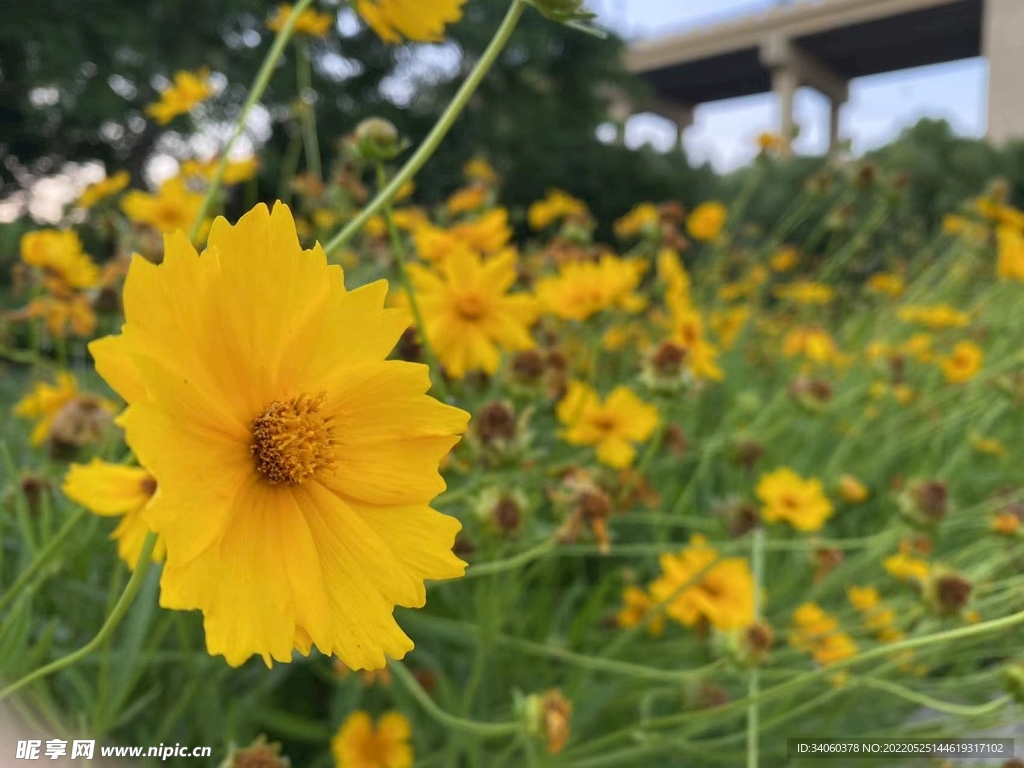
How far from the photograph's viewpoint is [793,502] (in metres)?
0.91

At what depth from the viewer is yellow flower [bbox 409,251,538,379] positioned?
28.7 inches

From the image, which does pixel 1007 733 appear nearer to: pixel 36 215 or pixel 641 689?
pixel 641 689

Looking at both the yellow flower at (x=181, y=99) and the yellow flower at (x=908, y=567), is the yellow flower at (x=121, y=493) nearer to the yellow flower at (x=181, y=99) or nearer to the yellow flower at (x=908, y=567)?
the yellow flower at (x=908, y=567)

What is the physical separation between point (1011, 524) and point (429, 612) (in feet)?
1.65

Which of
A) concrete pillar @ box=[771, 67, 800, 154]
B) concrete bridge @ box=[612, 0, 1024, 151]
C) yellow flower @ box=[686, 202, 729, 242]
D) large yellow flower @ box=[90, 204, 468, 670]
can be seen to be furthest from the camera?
concrete pillar @ box=[771, 67, 800, 154]

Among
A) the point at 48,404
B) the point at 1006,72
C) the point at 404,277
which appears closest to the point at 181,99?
the point at 48,404

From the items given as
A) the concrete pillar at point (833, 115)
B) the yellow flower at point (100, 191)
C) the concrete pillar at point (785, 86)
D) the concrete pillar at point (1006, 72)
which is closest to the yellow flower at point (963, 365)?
the yellow flower at point (100, 191)

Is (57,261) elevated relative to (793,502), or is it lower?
elevated

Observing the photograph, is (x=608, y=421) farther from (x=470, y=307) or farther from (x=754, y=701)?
(x=754, y=701)

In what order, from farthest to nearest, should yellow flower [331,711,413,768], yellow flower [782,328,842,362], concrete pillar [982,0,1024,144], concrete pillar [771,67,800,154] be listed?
concrete pillar [771,67,800,154] < concrete pillar [982,0,1024,144] < yellow flower [782,328,842,362] < yellow flower [331,711,413,768]

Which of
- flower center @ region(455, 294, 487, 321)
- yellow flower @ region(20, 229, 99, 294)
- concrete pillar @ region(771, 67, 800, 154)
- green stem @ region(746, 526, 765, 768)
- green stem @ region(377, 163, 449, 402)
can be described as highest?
concrete pillar @ region(771, 67, 800, 154)

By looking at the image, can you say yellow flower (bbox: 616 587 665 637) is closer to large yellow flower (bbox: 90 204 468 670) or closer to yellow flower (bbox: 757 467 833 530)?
yellow flower (bbox: 757 467 833 530)

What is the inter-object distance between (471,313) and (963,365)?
2.86 ft

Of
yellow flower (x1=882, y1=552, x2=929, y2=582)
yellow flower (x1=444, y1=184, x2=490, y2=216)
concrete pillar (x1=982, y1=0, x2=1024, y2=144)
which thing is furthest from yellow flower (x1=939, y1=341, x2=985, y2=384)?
concrete pillar (x1=982, y1=0, x2=1024, y2=144)
